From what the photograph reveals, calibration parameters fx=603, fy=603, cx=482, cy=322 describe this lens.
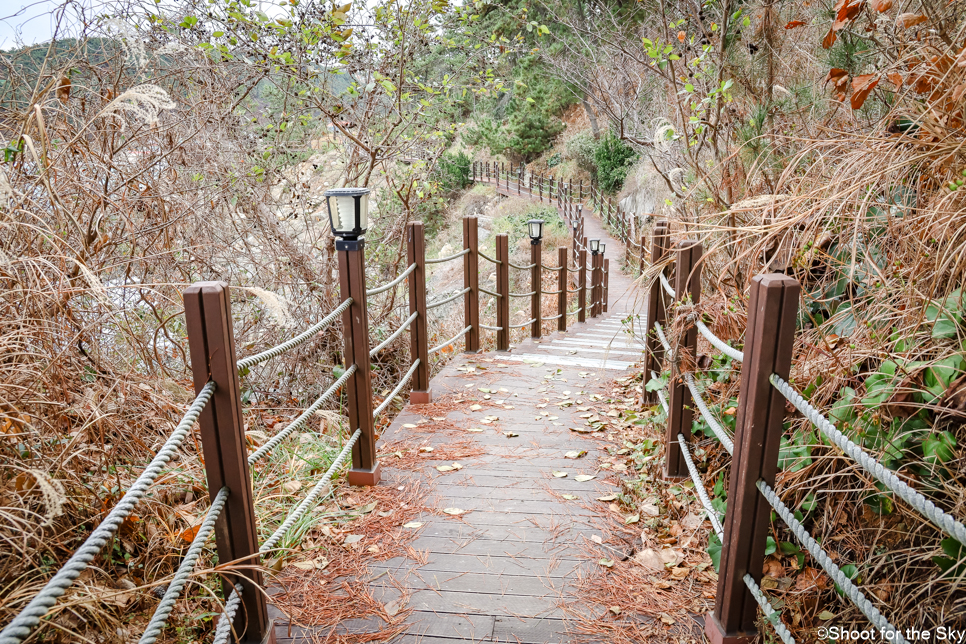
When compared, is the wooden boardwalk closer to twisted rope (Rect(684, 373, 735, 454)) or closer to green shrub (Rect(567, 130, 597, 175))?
twisted rope (Rect(684, 373, 735, 454))

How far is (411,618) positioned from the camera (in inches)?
84.7

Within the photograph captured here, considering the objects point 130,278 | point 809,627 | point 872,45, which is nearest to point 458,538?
point 809,627

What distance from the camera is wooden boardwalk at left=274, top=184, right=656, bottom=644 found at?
7.03ft

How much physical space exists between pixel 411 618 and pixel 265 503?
1.03m

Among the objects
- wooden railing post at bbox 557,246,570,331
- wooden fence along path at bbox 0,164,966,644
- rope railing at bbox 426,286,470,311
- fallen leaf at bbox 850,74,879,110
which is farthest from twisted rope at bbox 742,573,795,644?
wooden railing post at bbox 557,246,570,331

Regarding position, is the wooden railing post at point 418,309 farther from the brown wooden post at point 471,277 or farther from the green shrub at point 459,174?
the green shrub at point 459,174

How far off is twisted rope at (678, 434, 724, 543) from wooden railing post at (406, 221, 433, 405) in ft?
5.73

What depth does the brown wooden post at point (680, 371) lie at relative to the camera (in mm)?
2816

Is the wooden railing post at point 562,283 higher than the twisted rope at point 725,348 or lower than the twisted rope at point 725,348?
lower

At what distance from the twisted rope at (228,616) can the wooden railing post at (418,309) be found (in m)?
2.11

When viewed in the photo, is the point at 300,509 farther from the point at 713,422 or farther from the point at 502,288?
the point at 502,288

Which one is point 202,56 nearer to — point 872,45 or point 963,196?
point 872,45

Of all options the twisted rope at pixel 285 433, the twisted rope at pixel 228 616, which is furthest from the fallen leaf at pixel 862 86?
the twisted rope at pixel 228 616

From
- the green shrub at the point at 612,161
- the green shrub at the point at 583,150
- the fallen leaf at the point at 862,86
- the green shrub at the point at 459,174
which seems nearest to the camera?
the fallen leaf at the point at 862,86
